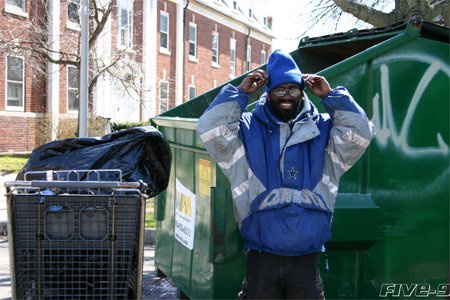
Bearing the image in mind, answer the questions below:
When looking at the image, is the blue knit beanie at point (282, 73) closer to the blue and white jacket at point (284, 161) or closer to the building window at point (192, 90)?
the blue and white jacket at point (284, 161)

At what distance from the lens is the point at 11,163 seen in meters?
15.4

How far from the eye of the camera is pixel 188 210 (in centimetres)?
425

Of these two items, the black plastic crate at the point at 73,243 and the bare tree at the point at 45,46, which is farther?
the bare tree at the point at 45,46

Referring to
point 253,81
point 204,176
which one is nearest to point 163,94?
point 204,176

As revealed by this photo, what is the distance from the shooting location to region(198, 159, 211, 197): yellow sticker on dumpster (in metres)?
3.82

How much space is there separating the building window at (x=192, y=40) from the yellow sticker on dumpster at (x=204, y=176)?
77.0 ft

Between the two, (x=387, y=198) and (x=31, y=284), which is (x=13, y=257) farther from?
(x=387, y=198)

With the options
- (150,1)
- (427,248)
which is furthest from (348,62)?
(150,1)

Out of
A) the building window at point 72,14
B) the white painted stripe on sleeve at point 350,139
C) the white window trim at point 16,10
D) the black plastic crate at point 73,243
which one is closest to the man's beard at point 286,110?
the white painted stripe on sleeve at point 350,139

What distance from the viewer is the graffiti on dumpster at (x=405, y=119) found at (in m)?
3.76

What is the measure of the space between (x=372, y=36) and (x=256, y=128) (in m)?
1.75

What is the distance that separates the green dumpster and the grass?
11.3 m

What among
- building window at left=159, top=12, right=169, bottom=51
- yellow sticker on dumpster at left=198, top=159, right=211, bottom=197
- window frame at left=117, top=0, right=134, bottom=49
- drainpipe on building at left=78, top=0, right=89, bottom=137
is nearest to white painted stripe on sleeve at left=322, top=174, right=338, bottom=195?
yellow sticker on dumpster at left=198, top=159, right=211, bottom=197

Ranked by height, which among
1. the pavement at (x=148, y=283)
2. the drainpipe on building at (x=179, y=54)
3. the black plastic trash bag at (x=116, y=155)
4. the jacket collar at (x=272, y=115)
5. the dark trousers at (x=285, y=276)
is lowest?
the pavement at (x=148, y=283)
